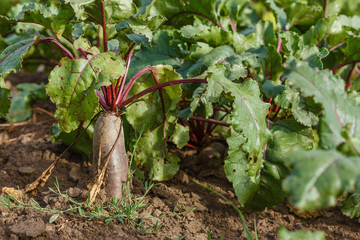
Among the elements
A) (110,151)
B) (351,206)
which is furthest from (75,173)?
(351,206)

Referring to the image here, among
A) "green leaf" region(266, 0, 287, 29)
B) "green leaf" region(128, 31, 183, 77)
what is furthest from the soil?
"green leaf" region(266, 0, 287, 29)

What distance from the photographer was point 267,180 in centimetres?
205

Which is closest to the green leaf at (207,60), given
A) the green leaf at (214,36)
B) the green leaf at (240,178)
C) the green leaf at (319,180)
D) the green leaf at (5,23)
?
the green leaf at (214,36)

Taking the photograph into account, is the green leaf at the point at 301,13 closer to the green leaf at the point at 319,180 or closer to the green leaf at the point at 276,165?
the green leaf at the point at 276,165

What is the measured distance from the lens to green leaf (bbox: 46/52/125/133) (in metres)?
1.75

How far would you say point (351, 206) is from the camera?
2035 mm

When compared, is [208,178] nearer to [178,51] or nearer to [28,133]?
[178,51]

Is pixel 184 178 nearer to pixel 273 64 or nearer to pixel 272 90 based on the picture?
pixel 272 90

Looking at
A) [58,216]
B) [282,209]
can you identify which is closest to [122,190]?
[58,216]

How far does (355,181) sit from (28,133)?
97.8 inches

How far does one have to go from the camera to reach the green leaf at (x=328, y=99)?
47.2 inches

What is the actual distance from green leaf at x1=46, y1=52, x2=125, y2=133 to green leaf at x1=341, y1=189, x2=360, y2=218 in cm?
135

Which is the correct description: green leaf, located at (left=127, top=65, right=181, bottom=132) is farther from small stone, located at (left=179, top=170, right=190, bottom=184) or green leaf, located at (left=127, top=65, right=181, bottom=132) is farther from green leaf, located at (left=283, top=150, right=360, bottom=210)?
green leaf, located at (left=283, top=150, right=360, bottom=210)

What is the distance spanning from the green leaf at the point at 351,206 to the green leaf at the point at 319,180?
1108 millimetres
